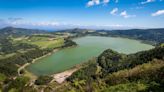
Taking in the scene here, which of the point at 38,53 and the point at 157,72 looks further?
the point at 38,53

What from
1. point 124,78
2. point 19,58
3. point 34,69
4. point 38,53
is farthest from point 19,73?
point 124,78

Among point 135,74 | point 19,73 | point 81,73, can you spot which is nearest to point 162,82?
point 135,74

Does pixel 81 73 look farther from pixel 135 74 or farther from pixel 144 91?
pixel 144 91

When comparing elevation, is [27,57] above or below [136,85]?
below

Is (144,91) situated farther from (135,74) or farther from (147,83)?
(135,74)

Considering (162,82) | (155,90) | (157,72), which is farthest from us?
(157,72)

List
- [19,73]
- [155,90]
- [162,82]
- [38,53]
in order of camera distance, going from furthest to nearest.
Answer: [38,53], [19,73], [162,82], [155,90]
